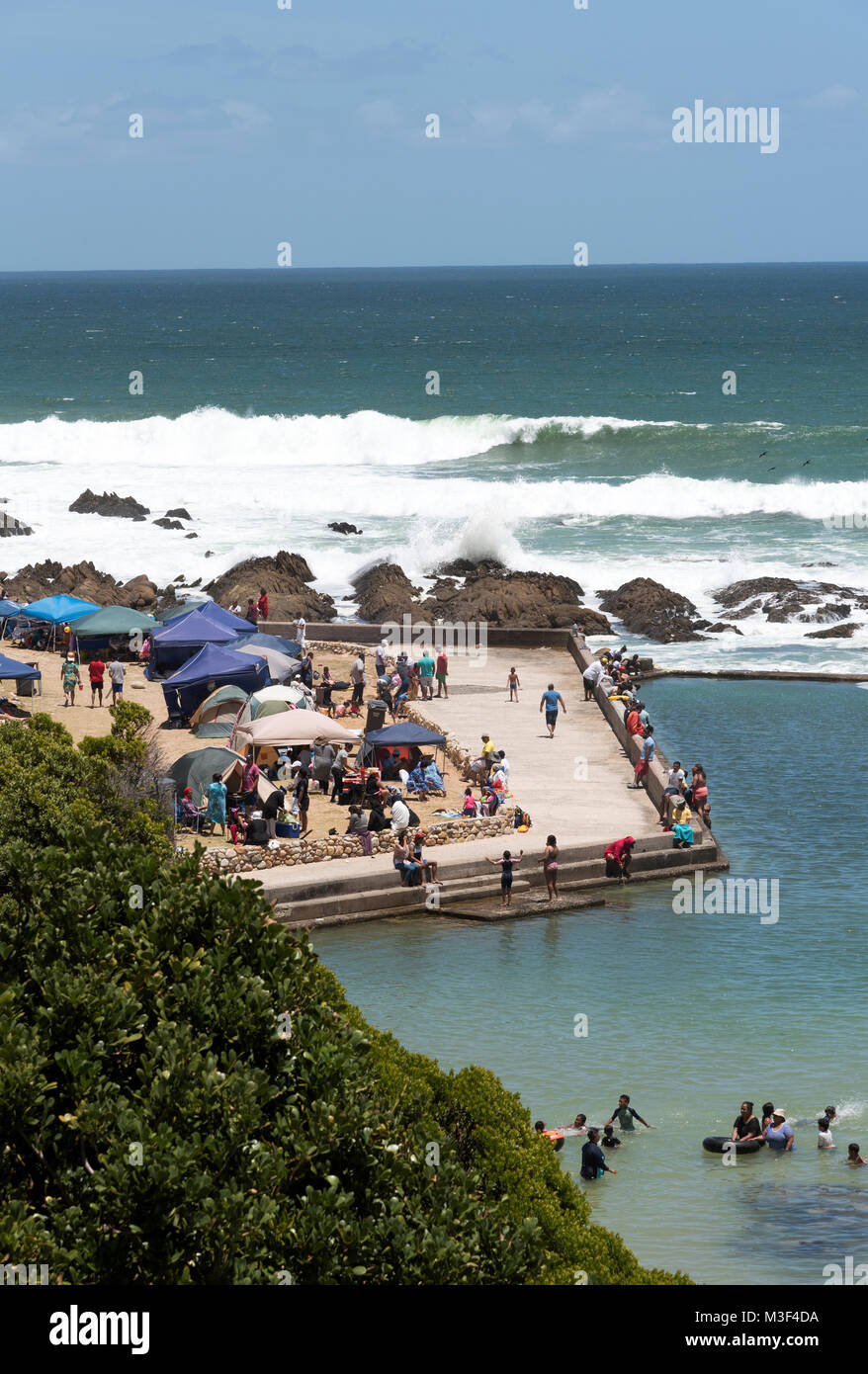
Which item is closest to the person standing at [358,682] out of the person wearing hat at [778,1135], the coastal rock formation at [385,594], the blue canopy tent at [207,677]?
the blue canopy tent at [207,677]

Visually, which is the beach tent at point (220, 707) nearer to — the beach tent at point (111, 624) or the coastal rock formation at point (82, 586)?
the beach tent at point (111, 624)

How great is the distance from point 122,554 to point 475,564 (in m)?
10.7

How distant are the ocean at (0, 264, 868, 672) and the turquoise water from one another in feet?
56.7

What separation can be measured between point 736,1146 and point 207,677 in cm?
1758

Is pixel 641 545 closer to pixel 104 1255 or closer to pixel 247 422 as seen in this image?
pixel 247 422

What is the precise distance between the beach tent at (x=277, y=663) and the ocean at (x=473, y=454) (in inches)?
456

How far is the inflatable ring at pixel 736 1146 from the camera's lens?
52.3 ft

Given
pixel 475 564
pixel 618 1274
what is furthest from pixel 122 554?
pixel 618 1274

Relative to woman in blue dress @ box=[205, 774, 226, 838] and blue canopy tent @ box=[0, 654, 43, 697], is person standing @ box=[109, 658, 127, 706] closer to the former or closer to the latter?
blue canopy tent @ box=[0, 654, 43, 697]

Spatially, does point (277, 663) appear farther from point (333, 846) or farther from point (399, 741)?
point (333, 846)

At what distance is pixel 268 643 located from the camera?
35.0 metres

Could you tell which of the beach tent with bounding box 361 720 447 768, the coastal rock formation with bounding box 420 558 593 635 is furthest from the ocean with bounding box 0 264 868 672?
the beach tent with bounding box 361 720 447 768

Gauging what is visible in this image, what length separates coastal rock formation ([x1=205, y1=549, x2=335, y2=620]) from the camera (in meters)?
43.5
